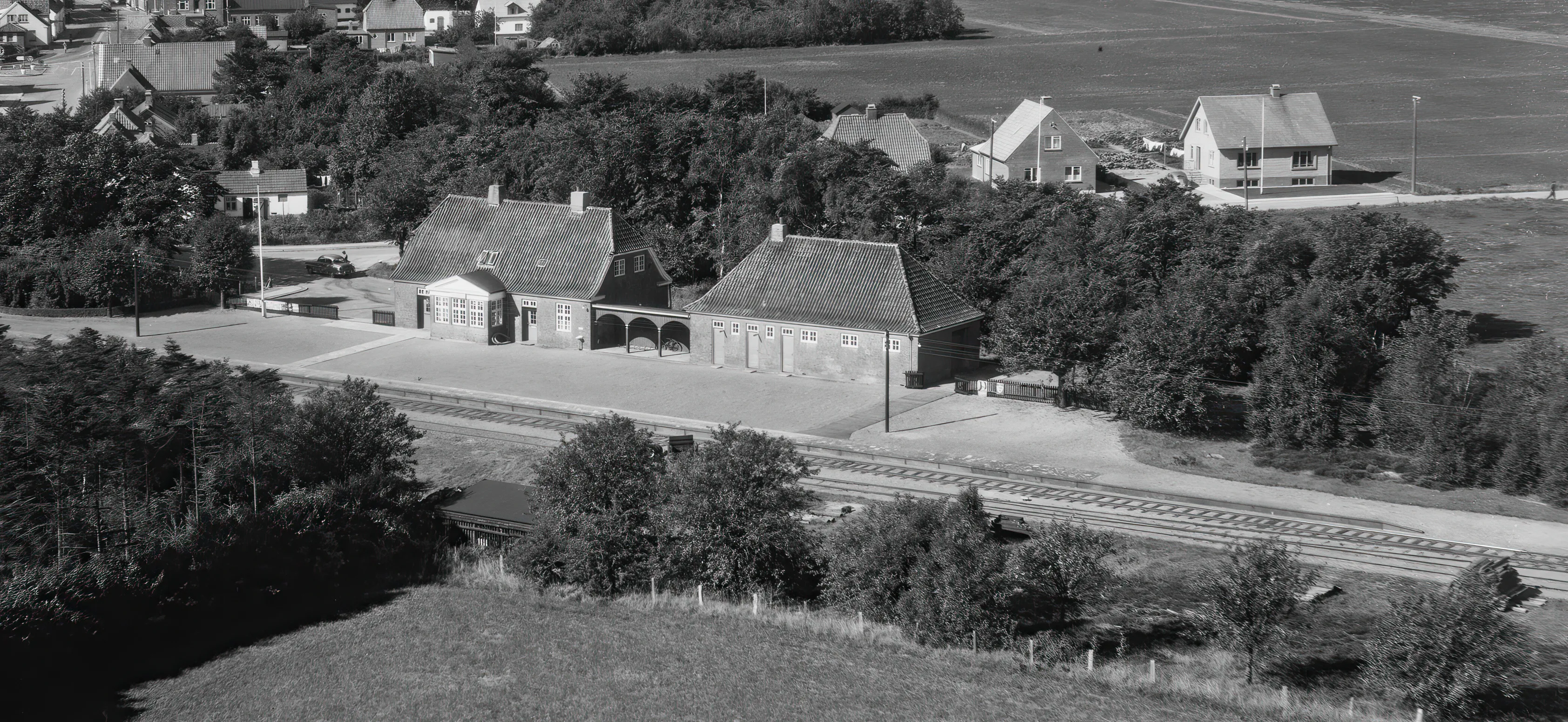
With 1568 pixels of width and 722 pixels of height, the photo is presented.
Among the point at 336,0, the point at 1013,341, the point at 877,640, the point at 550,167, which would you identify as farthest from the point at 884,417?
the point at 336,0

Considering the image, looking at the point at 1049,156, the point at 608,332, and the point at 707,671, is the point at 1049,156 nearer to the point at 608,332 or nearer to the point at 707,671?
the point at 608,332

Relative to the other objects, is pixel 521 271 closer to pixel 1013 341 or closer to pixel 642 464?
pixel 1013 341

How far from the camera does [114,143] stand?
261ft

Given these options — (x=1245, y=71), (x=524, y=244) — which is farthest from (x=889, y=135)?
(x=1245, y=71)

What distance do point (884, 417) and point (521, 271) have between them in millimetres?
20400

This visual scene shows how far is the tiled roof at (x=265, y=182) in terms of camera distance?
9400cm

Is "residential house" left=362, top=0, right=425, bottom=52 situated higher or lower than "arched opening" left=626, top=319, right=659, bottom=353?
higher

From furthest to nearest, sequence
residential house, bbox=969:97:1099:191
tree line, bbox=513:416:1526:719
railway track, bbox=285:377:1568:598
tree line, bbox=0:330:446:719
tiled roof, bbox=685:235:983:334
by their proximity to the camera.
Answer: residential house, bbox=969:97:1099:191 → tiled roof, bbox=685:235:983:334 → railway track, bbox=285:377:1568:598 → tree line, bbox=0:330:446:719 → tree line, bbox=513:416:1526:719

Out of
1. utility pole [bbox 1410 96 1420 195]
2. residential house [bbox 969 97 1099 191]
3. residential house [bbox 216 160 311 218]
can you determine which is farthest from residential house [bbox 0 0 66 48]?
utility pole [bbox 1410 96 1420 195]

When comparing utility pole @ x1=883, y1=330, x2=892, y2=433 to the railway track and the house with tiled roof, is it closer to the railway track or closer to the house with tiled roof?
the house with tiled roof

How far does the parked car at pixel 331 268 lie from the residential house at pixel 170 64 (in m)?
52.8

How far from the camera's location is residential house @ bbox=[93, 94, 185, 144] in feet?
343

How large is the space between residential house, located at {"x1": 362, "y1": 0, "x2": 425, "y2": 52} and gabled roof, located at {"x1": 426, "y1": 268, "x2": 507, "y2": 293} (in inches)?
3845

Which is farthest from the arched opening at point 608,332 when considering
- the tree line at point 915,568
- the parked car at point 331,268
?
the tree line at point 915,568
